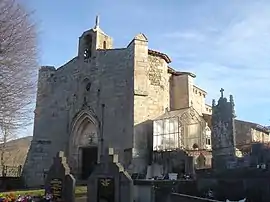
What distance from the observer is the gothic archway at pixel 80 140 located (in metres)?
23.6

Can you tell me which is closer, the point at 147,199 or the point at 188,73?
the point at 147,199

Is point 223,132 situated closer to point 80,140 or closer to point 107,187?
point 107,187

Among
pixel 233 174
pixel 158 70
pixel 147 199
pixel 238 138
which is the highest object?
pixel 158 70

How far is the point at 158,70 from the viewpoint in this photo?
23531 mm

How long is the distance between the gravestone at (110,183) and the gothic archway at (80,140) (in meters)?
10.7

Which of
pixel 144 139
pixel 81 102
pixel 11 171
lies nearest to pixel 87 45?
pixel 81 102

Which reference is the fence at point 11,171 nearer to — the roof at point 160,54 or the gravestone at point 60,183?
the gravestone at point 60,183

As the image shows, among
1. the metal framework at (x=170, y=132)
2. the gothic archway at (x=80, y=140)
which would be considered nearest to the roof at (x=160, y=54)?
the metal framework at (x=170, y=132)

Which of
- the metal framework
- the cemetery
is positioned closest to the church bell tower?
the metal framework

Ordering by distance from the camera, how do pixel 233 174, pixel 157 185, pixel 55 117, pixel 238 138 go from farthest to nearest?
pixel 238 138, pixel 55 117, pixel 157 185, pixel 233 174

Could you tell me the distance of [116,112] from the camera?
22.1 metres

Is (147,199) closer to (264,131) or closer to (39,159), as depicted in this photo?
(39,159)

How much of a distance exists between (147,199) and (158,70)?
11.8 meters

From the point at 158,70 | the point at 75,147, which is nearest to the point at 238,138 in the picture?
the point at 158,70
